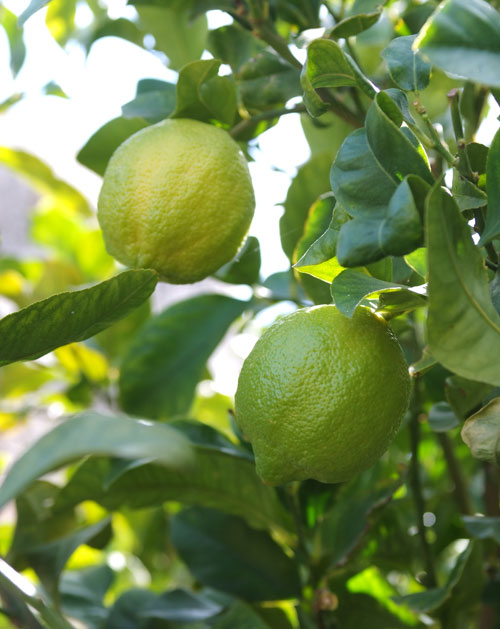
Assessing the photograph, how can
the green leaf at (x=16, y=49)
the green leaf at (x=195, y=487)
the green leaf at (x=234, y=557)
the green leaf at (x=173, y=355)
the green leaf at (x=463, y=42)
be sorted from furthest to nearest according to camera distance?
the green leaf at (x=16, y=49), the green leaf at (x=173, y=355), the green leaf at (x=234, y=557), the green leaf at (x=195, y=487), the green leaf at (x=463, y=42)

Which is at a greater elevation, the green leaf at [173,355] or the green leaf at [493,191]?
the green leaf at [493,191]

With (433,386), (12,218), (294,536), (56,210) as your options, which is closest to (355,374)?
(433,386)

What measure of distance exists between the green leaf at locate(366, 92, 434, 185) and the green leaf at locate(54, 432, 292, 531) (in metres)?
0.37

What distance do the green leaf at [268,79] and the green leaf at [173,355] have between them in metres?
0.37

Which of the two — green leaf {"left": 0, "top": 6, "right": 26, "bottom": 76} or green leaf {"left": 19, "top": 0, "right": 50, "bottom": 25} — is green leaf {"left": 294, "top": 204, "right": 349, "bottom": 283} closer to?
green leaf {"left": 19, "top": 0, "right": 50, "bottom": 25}

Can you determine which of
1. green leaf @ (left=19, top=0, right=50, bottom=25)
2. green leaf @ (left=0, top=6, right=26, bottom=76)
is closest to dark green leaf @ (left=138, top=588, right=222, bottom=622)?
green leaf @ (left=19, top=0, right=50, bottom=25)

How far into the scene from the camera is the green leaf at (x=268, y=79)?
2.33 ft

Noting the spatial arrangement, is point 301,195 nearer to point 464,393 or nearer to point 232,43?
point 232,43

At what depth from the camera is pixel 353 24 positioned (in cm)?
62

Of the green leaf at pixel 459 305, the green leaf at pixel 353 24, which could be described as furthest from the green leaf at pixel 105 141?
the green leaf at pixel 459 305

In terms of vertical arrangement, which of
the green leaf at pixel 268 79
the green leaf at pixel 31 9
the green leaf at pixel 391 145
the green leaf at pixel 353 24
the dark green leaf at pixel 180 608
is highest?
the green leaf at pixel 31 9

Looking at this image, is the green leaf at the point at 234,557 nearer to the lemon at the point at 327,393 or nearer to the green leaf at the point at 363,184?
the lemon at the point at 327,393

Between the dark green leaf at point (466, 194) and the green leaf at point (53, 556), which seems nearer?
the dark green leaf at point (466, 194)

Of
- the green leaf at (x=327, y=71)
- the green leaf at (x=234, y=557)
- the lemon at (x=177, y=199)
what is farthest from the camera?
the green leaf at (x=234, y=557)
